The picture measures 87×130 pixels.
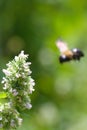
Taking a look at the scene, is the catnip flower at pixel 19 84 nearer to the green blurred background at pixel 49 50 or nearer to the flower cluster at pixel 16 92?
the flower cluster at pixel 16 92

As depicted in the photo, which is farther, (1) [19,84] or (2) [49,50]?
(2) [49,50]

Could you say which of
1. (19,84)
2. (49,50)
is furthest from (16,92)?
(49,50)

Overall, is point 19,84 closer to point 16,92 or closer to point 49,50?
point 16,92

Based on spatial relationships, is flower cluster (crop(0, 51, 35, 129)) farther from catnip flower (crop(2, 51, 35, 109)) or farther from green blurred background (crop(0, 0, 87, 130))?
green blurred background (crop(0, 0, 87, 130))

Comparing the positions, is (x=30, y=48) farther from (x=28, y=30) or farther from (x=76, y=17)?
(x=76, y=17)

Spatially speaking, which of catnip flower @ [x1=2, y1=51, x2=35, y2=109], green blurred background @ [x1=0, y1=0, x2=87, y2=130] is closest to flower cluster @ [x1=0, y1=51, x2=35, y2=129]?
catnip flower @ [x1=2, y1=51, x2=35, y2=109]

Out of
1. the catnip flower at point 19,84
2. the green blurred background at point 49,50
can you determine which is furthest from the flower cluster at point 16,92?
the green blurred background at point 49,50
